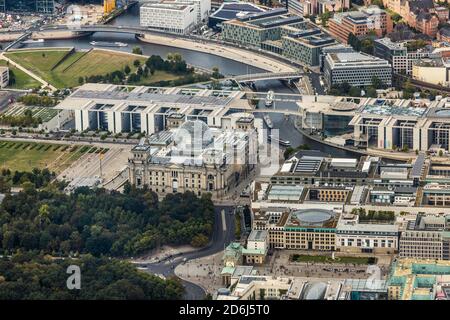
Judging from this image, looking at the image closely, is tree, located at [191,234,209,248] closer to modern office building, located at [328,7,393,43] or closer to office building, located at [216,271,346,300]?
office building, located at [216,271,346,300]

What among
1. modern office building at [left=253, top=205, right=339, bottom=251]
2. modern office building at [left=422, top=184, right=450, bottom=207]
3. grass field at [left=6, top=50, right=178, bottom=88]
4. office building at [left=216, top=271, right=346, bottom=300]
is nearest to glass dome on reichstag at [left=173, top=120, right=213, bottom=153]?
modern office building at [left=253, top=205, right=339, bottom=251]

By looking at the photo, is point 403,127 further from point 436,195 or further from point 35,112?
point 35,112

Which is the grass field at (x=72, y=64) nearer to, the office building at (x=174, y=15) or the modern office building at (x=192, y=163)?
the office building at (x=174, y=15)

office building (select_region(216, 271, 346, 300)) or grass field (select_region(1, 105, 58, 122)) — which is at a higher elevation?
A: office building (select_region(216, 271, 346, 300))

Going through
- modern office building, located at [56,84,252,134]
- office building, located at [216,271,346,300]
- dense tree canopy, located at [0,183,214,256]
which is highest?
office building, located at [216,271,346,300]

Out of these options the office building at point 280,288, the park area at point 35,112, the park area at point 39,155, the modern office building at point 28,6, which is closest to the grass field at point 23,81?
the park area at point 35,112

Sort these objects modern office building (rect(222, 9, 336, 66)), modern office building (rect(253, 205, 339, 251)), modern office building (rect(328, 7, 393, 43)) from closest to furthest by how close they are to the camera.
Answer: modern office building (rect(253, 205, 339, 251)) < modern office building (rect(222, 9, 336, 66)) < modern office building (rect(328, 7, 393, 43))
